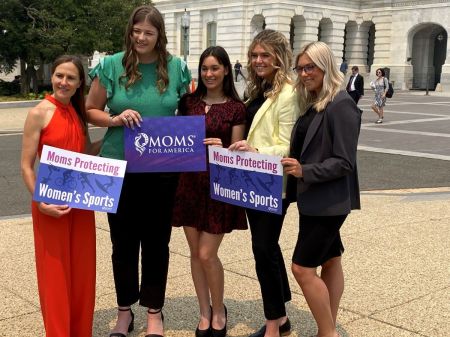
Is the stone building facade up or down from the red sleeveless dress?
up

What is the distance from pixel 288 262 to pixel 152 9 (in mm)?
2979

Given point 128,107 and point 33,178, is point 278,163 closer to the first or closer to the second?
point 128,107

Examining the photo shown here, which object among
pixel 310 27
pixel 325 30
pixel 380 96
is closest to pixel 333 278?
pixel 380 96

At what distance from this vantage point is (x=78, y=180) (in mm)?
3465

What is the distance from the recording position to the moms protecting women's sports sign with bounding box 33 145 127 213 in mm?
3373

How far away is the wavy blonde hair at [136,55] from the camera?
146 inches

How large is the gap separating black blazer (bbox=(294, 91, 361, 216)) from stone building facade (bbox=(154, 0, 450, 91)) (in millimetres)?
41969

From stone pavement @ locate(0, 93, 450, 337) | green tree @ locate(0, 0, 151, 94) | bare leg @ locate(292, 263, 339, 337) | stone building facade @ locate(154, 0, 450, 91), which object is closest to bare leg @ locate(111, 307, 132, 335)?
stone pavement @ locate(0, 93, 450, 337)

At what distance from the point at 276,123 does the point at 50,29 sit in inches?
1015

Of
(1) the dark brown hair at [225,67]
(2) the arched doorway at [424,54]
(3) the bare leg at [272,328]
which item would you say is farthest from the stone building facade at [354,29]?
(3) the bare leg at [272,328]

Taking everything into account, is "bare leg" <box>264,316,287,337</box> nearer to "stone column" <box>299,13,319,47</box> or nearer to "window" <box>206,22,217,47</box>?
"stone column" <box>299,13,319,47</box>

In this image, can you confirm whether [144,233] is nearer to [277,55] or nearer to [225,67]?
[225,67]

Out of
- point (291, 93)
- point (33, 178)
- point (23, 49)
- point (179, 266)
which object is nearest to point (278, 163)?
point (291, 93)

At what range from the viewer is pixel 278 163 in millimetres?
3512
